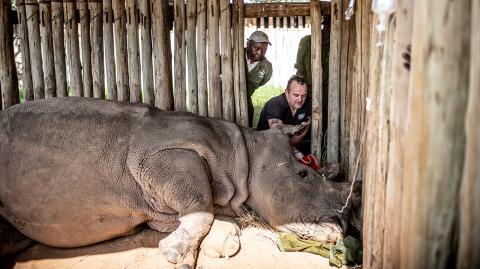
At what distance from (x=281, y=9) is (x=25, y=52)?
358cm

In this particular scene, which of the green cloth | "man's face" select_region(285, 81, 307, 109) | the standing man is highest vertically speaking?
the standing man

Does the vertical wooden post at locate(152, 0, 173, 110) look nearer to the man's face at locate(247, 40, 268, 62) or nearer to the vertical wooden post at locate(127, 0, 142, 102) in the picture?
the vertical wooden post at locate(127, 0, 142, 102)

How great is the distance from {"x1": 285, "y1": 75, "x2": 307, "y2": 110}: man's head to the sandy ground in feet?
6.82

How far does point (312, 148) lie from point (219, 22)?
209 centimetres

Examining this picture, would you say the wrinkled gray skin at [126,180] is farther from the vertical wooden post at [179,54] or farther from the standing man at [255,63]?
the standing man at [255,63]

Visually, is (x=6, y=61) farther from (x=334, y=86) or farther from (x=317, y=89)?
(x=334, y=86)

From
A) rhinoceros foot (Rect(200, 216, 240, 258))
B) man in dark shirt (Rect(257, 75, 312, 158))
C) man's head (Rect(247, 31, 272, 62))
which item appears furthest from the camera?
man's head (Rect(247, 31, 272, 62))

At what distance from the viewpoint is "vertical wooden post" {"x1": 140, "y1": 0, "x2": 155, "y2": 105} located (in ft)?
20.8

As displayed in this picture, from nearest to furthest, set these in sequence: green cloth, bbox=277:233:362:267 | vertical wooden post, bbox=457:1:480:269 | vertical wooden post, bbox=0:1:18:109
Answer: vertical wooden post, bbox=457:1:480:269 → green cloth, bbox=277:233:362:267 → vertical wooden post, bbox=0:1:18:109

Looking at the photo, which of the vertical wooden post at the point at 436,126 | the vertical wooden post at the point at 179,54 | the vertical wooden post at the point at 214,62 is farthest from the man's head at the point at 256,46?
the vertical wooden post at the point at 436,126

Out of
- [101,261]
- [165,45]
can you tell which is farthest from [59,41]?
[101,261]

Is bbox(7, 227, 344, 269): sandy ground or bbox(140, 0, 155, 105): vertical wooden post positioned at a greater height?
bbox(140, 0, 155, 105): vertical wooden post

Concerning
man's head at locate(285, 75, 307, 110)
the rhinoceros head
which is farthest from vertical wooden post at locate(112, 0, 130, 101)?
man's head at locate(285, 75, 307, 110)

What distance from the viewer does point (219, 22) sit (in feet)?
20.9
